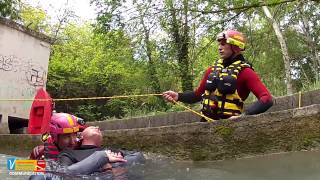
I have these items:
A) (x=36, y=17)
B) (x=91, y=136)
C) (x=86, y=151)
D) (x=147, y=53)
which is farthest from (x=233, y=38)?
(x=36, y=17)

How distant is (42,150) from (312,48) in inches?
896

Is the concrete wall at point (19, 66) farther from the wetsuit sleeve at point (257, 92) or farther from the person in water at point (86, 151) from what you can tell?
the wetsuit sleeve at point (257, 92)

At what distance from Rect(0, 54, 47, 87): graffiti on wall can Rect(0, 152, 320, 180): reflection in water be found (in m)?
8.79

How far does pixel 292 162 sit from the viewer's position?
402 cm

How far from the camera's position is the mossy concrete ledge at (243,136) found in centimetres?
431

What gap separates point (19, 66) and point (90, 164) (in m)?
10.6

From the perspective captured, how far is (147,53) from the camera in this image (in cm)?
2044

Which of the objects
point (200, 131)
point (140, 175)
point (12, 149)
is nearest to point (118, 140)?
point (200, 131)

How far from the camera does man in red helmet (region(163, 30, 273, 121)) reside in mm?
4309

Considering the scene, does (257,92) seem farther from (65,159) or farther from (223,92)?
(65,159)

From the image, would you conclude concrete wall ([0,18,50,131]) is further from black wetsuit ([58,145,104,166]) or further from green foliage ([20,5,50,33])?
green foliage ([20,5,50,33])

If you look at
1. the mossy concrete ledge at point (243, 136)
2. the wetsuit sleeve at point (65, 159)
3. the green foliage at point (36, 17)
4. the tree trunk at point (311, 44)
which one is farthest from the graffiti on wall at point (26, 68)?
the green foliage at point (36, 17)

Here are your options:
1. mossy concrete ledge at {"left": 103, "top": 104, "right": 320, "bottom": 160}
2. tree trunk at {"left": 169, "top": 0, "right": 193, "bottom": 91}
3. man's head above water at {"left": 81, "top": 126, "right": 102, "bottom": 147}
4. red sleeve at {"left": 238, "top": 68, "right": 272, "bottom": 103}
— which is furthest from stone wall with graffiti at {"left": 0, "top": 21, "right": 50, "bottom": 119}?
red sleeve at {"left": 238, "top": 68, "right": 272, "bottom": 103}

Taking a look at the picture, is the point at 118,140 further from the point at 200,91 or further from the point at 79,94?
the point at 79,94
